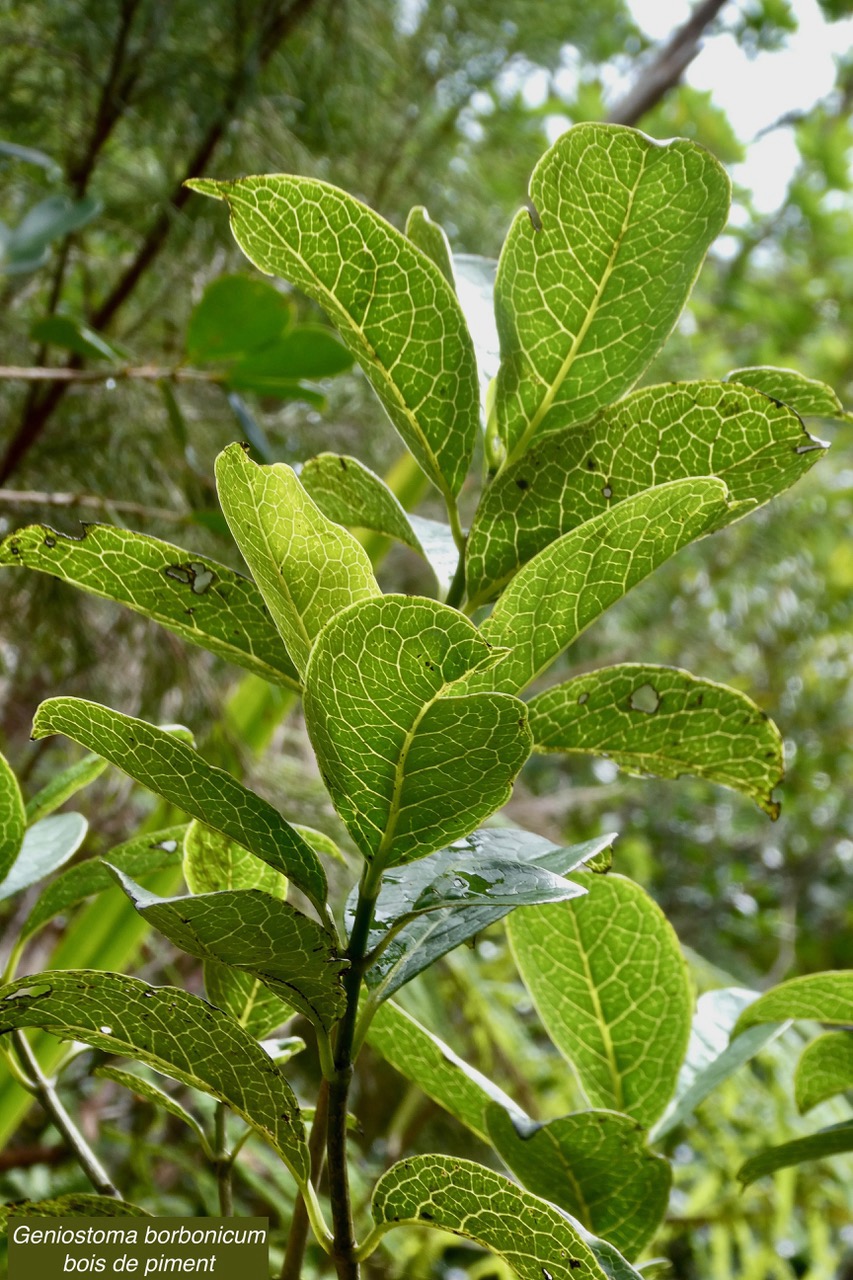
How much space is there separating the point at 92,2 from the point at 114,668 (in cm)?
55

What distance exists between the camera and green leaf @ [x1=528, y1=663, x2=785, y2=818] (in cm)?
26

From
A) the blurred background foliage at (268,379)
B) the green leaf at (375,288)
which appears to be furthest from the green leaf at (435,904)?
the blurred background foliage at (268,379)

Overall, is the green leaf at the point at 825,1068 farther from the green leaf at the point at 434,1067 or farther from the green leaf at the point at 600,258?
the green leaf at the point at 600,258

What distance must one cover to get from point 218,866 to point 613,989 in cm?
13

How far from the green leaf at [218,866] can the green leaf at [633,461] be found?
3.8 inches

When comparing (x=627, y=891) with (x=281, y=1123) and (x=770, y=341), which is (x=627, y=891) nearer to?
(x=281, y=1123)

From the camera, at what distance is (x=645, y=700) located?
0.27 m

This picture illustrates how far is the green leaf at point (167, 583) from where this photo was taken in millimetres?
229

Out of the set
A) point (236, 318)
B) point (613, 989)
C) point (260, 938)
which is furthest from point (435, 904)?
point (236, 318)

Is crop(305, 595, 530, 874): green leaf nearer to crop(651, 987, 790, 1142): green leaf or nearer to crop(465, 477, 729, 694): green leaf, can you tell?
crop(465, 477, 729, 694): green leaf

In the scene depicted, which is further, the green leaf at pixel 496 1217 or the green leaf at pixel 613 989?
the green leaf at pixel 613 989

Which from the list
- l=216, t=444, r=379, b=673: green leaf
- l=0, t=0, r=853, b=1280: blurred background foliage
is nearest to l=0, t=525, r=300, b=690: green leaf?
l=216, t=444, r=379, b=673: green leaf

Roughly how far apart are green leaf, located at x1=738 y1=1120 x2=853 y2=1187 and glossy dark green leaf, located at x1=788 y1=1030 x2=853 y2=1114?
22mm

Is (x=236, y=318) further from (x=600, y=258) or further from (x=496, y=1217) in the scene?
(x=496, y=1217)
